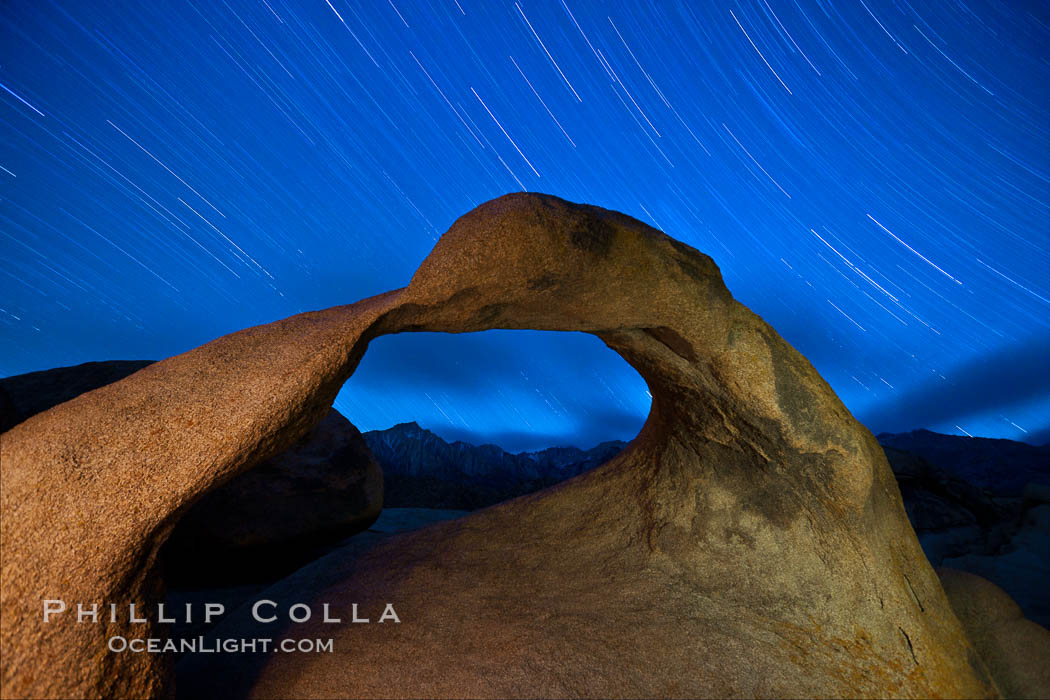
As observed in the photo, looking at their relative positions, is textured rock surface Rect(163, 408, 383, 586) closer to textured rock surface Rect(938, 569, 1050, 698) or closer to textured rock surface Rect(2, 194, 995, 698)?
textured rock surface Rect(2, 194, 995, 698)

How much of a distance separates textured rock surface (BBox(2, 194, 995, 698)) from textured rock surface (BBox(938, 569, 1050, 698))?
34 cm

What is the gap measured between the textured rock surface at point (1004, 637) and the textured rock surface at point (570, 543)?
34 centimetres

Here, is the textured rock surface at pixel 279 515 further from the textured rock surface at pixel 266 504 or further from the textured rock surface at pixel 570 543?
the textured rock surface at pixel 570 543

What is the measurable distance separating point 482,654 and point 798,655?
206cm

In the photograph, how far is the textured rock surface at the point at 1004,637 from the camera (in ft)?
11.8

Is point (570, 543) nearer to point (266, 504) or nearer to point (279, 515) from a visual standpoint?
point (279, 515)

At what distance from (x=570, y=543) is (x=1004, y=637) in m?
3.28

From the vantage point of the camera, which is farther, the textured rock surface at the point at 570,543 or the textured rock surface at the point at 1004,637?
the textured rock surface at the point at 1004,637

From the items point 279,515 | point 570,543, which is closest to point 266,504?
point 279,515

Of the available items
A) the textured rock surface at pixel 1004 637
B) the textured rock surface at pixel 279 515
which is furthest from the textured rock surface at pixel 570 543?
the textured rock surface at pixel 279 515

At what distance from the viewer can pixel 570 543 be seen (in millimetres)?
4637

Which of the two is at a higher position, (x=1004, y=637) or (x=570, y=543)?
(x=570, y=543)

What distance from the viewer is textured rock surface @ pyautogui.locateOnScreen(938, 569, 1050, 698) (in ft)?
11.8

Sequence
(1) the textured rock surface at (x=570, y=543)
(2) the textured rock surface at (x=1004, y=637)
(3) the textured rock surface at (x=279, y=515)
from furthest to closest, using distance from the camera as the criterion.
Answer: (3) the textured rock surface at (x=279, y=515) → (2) the textured rock surface at (x=1004, y=637) → (1) the textured rock surface at (x=570, y=543)
